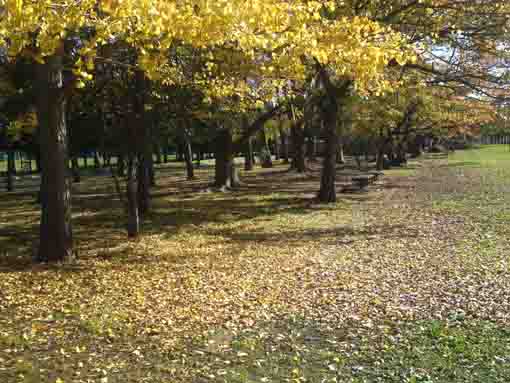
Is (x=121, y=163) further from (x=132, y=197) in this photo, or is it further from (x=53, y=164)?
(x=53, y=164)

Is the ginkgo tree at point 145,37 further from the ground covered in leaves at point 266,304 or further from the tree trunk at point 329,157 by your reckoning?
the tree trunk at point 329,157

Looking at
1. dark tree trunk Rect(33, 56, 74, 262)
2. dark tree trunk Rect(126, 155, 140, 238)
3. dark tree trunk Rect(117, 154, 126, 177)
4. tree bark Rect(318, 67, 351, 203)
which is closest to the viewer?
dark tree trunk Rect(33, 56, 74, 262)

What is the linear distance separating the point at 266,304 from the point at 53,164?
15.2 ft

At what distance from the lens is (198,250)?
424 inches

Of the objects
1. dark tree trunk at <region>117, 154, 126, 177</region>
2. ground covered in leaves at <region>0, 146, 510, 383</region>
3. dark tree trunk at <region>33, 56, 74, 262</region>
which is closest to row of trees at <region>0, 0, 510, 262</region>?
dark tree trunk at <region>33, 56, 74, 262</region>

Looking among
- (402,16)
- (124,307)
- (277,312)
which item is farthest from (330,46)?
(402,16)

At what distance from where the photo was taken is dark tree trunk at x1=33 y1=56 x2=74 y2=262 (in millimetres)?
8914

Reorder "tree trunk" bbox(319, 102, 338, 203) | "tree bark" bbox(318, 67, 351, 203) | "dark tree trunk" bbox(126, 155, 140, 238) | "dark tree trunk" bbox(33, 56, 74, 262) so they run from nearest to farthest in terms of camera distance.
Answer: "dark tree trunk" bbox(33, 56, 74, 262)
"dark tree trunk" bbox(126, 155, 140, 238)
"tree bark" bbox(318, 67, 351, 203)
"tree trunk" bbox(319, 102, 338, 203)

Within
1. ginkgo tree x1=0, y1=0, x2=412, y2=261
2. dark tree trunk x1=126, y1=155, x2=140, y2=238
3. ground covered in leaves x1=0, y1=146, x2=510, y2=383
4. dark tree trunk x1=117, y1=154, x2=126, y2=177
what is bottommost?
ground covered in leaves x1=0, y1=146, x2=510, y2=383

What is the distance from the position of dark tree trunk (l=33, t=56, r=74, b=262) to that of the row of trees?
19mm

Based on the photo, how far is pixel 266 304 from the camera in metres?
7.02

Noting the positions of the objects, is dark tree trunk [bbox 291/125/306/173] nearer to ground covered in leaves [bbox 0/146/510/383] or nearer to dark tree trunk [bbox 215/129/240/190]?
dark tree trunk [bbox 215/129/240/190]

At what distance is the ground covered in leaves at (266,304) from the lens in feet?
16.6

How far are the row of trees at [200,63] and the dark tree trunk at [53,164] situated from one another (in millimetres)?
19
